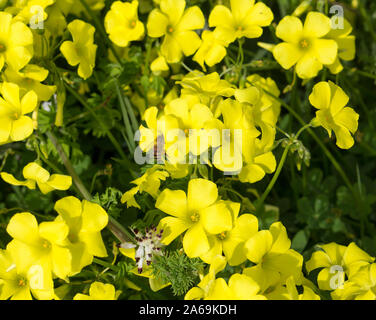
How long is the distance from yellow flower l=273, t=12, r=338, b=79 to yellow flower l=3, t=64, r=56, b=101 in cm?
70

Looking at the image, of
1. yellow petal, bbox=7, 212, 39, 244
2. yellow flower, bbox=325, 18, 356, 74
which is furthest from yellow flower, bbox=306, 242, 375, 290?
yellow petal, bbox=7, 212, 39, 244

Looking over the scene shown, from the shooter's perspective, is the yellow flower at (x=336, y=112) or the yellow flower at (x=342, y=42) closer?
the yellow flower at (x=336, y=112)

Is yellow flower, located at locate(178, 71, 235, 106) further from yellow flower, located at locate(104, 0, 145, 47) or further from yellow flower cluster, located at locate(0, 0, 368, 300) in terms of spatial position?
yellow flower, located at locate(104, 0, 145, 47)

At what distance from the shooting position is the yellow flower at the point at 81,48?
1447 millimetres

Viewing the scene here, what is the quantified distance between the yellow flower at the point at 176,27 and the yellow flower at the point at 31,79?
0.39 metres

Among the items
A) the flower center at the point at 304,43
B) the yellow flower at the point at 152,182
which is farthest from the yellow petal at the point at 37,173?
the flower center at the point at 304,43

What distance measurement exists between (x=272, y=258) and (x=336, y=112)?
452mm

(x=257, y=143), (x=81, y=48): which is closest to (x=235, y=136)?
(x=257, y=143)

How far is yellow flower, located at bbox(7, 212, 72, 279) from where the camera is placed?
3.59 feet

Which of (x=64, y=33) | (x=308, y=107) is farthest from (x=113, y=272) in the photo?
(x=308, y=107)

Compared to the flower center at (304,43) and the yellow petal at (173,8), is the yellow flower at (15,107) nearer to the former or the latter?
the yellow petal at (173,8)

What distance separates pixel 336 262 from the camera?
1350 millimetres

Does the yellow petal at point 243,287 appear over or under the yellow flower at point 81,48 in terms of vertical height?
under
